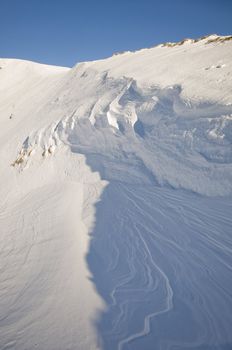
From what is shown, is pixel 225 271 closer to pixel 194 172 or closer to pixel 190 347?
pixel 190 347

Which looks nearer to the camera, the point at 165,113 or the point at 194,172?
the point at 194,172

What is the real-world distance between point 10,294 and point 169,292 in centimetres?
306

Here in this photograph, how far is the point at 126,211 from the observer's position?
315 inches

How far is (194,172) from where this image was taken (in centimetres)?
788

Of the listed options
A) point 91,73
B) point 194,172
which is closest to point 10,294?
point 194,172

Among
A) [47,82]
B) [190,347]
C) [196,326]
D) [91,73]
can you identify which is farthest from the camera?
[47,82]

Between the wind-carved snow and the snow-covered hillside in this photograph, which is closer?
the snow-covered hillside

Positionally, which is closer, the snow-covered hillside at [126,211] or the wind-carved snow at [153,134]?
the snow-covered hillside at [126,211]

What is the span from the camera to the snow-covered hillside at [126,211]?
4.77m

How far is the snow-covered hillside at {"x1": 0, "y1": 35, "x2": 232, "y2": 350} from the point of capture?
15.7 ft

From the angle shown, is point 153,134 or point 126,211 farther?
point 153,134

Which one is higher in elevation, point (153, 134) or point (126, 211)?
point (153, 134)

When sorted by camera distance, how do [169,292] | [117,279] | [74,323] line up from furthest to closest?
[117,279]
[169,292]
[74,323]

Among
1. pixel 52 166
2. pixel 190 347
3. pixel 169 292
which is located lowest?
pixel 190 347
